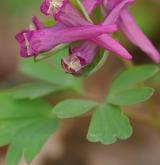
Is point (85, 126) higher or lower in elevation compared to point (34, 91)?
lower

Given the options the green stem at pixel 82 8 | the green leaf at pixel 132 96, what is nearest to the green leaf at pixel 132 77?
the green leaf at pixel 132 96

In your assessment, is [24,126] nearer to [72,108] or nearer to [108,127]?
[72,108]

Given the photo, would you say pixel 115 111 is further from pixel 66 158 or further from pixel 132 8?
pixel 132 8

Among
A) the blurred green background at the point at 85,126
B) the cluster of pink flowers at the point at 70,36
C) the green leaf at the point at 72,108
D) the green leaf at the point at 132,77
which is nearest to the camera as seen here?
the cluster of pink flowers at the point at 70,36

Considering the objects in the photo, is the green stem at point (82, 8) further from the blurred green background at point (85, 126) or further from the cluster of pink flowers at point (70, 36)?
the blurred green background at point (85, 126)

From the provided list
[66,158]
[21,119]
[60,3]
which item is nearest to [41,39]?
[60,3]

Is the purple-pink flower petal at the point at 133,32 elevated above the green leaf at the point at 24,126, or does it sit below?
above

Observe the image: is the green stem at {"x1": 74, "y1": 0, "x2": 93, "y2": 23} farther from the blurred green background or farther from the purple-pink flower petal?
the blurred green background

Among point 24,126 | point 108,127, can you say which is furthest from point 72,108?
point 24,126
